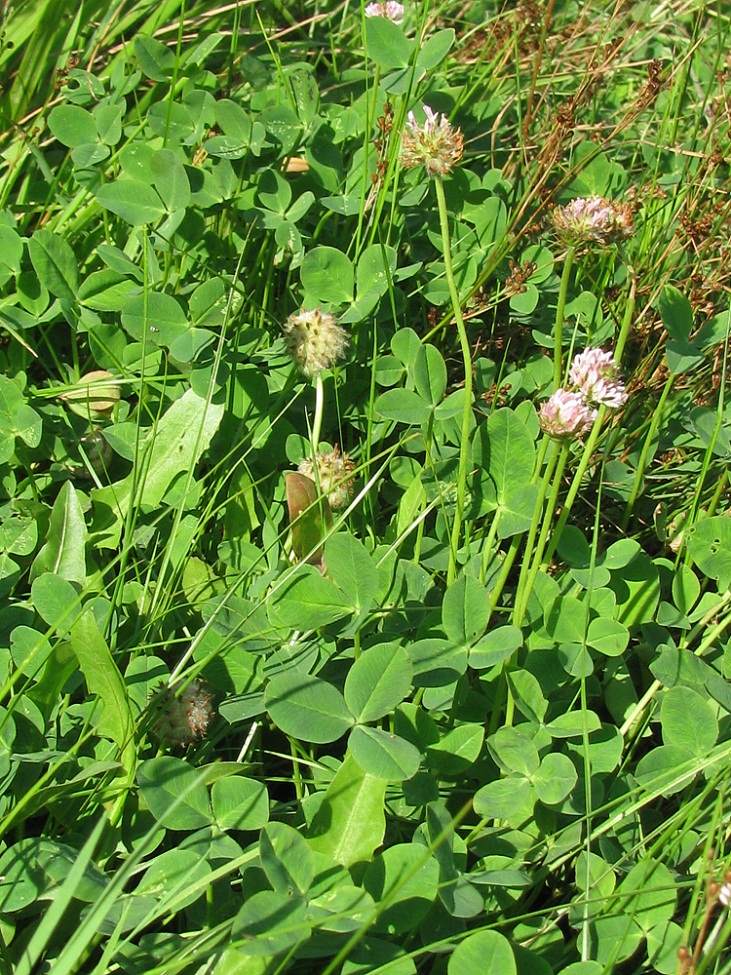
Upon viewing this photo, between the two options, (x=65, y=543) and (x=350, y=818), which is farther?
(x=65, y=543)

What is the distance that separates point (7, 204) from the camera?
2.45 metres

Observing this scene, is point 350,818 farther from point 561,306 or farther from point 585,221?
point 585,221

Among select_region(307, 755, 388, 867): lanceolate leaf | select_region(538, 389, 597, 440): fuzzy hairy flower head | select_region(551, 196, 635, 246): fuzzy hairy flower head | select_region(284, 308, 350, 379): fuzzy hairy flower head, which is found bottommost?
select_region(307, 755, 388, 867): lanceolate leaf

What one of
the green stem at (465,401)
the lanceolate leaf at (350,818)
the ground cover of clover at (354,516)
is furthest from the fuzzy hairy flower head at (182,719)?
the green stem at (465,401)

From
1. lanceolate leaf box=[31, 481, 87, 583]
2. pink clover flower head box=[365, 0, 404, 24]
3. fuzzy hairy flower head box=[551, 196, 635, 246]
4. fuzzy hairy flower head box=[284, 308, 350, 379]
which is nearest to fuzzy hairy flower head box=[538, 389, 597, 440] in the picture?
fuzzy hairy flower head box=[551, 196, 635, 246]

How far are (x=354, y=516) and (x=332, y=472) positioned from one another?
4.4 inches

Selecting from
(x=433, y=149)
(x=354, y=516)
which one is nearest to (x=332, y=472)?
(x=354, y=516)

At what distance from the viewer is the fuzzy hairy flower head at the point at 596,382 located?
1.55m

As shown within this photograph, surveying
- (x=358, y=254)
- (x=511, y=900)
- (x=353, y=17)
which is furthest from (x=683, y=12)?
(x=511, y=900)

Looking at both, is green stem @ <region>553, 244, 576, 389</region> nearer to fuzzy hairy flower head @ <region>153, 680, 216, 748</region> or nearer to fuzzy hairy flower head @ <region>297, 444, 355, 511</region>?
fuzzy hairy flower head @ <region>297, 444, 355, 511</region>

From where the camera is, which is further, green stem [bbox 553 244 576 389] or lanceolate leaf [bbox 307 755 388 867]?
green stem [bbox 553 244 576 389]

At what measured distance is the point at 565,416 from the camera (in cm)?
147

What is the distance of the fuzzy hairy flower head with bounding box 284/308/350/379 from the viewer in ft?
6.52

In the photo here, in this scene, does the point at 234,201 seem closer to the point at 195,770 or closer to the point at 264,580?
the point at 264,580
